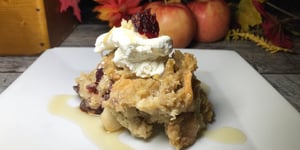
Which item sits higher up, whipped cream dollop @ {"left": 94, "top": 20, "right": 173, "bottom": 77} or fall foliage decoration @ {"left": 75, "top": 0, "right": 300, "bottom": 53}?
whipped cream dollop @ {"left": 94, "top": 20, "right": 173, "bottom": 77}

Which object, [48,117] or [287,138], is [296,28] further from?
[48,117]

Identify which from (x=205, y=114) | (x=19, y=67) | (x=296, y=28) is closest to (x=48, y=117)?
(x=205, y=114)

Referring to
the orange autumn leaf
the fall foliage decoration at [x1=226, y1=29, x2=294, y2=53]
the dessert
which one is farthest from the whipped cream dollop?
the fall foliage decoration at [x1=226, y1=29, x2=294, y2=53]

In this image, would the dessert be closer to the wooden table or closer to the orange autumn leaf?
the wooden table

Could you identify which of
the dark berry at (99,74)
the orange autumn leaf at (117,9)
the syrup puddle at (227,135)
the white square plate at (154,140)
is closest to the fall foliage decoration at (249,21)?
the orange autumn leaf at (117,9)

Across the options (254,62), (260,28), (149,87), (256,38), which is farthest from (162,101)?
(260,28)

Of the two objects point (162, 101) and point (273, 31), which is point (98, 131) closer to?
point (162, 101)

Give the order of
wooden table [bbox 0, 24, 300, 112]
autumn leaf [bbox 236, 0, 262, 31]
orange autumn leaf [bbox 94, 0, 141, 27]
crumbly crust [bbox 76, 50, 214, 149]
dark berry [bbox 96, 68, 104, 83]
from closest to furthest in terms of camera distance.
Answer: crumbly crust [bbox 76, 50, 214, 149] → dark berry [bbox 96, 68, 104, 83] → wooden table [bbox 0, 24, 300, 112] → orange autumn leaf [bbox 94, 0, 141, 27] → autumn leaf [bbox 236, 0, 262, 31]

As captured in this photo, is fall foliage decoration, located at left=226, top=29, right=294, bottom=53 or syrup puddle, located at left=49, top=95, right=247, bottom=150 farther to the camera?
fall foliage decoration, located at left=226, top=29, right=294, bottom=53
